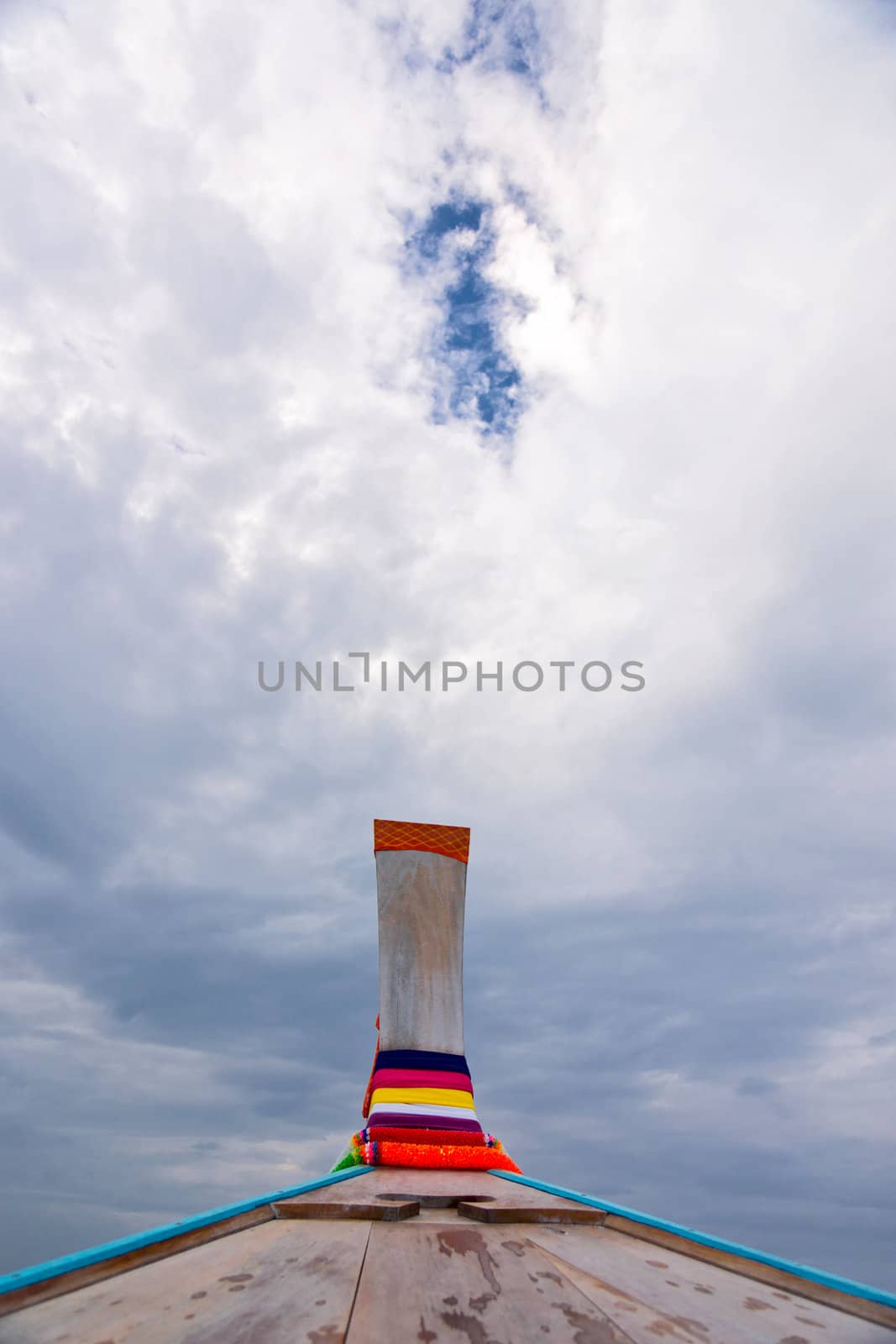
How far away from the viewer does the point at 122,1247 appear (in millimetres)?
3848

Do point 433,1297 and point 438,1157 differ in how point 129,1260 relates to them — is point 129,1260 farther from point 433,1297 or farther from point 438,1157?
point 438,1157

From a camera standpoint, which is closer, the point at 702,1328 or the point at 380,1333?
the point at 380,1333

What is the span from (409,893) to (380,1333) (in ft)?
27.7

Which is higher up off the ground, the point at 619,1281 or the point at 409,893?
the point at 409,893

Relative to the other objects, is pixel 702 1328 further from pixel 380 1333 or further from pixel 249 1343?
pixel 249 1343

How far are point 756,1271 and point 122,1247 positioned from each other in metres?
3.27

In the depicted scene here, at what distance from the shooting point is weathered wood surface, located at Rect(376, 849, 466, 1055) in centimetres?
1051

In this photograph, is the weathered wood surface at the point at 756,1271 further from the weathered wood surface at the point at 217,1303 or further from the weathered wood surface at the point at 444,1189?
the weathered wood surface at the point at 217,1303

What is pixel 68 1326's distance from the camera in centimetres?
289

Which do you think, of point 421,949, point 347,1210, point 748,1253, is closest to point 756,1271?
point 748,1253

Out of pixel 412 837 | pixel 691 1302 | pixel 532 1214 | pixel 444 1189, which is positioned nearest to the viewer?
pixel 691 1302

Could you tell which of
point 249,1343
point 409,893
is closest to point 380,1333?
point 249,1343

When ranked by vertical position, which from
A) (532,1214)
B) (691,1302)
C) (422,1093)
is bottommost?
(691,1302)

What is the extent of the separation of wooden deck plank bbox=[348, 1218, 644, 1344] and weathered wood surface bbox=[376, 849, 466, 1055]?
21.3 ft
